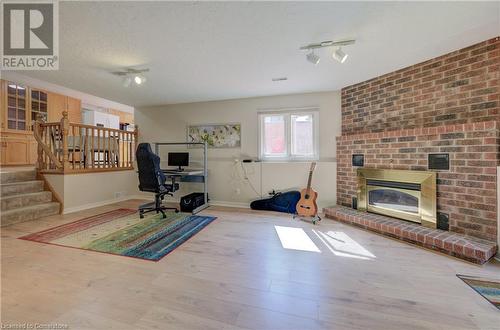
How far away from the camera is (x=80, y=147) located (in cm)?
406

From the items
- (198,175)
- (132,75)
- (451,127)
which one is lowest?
(198,175)

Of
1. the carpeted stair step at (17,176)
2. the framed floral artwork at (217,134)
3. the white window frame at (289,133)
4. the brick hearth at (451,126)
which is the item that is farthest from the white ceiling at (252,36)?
the carpeted stair step at (17,176)

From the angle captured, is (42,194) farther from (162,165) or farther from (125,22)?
(125,22)

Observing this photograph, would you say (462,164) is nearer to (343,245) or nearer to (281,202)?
(343,245)

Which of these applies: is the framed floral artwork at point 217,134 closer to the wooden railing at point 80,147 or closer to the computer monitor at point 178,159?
the computer monitor at point 178,159

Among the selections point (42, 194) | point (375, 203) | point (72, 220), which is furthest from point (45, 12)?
point (375, 203)

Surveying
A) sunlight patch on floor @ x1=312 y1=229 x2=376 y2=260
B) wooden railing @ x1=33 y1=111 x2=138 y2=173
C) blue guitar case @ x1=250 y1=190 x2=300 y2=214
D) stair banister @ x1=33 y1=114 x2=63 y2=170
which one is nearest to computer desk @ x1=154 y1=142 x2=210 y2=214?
blue guitar case @ x1=250 y1=190 x2=300 y2=214

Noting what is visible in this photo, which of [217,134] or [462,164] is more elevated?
[217,134]

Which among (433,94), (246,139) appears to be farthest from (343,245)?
(246,139)

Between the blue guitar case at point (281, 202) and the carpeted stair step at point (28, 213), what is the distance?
3.43 metres

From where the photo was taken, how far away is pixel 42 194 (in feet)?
11.5

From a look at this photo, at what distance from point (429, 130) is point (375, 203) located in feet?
3.94

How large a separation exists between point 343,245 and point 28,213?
4485mm

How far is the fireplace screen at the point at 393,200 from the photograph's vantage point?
2736 millimetres
